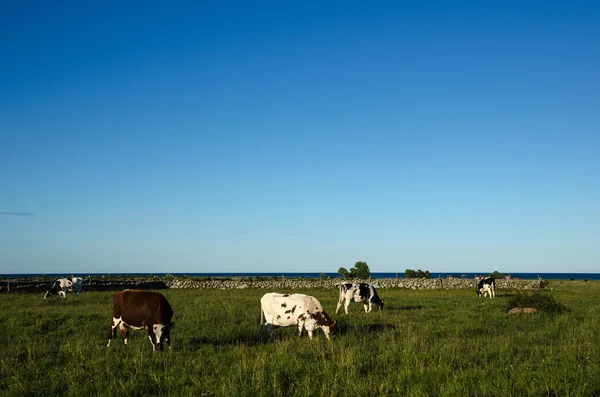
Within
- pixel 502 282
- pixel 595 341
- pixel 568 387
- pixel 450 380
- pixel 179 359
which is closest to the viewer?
pixel 568 387

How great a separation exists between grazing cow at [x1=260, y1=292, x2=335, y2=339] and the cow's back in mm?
3728

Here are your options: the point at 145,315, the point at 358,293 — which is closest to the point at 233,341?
the point at 145,315

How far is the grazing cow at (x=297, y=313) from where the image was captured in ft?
50.4

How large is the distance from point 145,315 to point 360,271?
6011cm

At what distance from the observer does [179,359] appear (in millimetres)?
11477

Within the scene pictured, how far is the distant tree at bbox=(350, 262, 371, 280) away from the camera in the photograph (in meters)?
70.4

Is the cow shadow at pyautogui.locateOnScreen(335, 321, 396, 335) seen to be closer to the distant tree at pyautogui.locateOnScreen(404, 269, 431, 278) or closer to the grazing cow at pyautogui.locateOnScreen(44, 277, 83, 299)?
the grazing cow at pyautogui.locateOnScreen(44, 277, 83, 299)

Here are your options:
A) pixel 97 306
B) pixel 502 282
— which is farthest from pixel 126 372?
pixel 502 282

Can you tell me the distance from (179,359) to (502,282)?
5586 centimetres

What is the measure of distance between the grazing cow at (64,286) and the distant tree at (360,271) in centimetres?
4363

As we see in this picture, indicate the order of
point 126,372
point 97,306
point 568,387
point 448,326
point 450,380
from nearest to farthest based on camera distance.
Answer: point 568,387, point 450,380, point 126,372, point 448,326, point 97,306

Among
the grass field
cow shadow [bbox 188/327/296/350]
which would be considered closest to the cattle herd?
cow shadow [bbox 188/327/296/350]

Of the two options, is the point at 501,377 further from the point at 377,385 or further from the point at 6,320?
the point at 6,320

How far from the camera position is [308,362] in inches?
426
